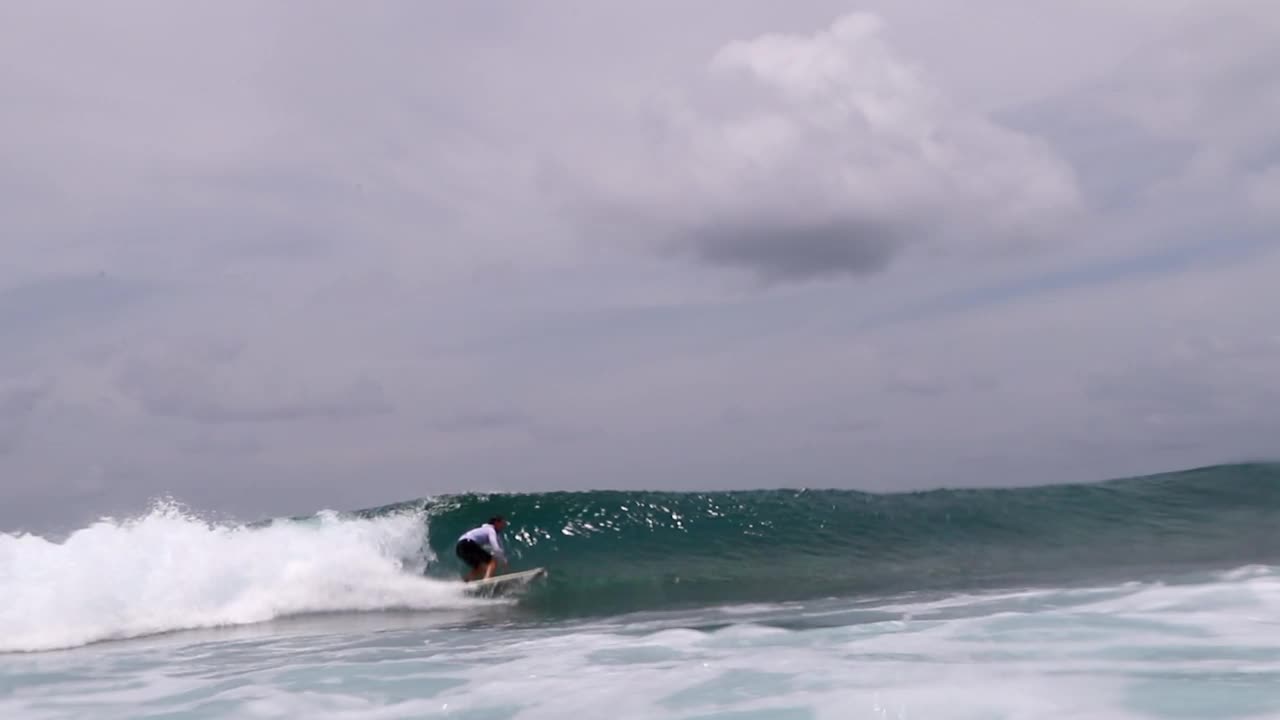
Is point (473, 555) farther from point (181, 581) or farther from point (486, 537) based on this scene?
point (181, 581)

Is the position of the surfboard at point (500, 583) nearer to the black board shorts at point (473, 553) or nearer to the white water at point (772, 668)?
the black board shorts at point (473, 553)

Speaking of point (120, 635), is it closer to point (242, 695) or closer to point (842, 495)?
point (242, 695)

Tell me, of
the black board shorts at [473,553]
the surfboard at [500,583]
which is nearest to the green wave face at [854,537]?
the surfboard at [500,583]

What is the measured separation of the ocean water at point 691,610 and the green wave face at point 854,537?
0.28 ft

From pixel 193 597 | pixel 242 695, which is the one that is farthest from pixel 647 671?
pixel 193 597

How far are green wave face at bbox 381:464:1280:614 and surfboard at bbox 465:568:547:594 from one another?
328 millimetres

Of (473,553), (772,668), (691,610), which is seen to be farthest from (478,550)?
(772,668)

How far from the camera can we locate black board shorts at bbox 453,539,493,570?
15312 millimetres

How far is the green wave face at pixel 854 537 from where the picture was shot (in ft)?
44.7

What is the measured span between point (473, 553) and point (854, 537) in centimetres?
780

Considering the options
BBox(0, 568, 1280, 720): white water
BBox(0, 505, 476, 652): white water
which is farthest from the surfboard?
BBox(0, 568, 1280, 720): white water

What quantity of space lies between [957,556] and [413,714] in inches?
518

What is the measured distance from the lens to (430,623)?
37.0ft

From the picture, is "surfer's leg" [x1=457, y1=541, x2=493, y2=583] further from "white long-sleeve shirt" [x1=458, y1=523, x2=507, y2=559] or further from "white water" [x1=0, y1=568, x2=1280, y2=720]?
"white water" [x1=0, y1=568, x2=1280, y2=720]
